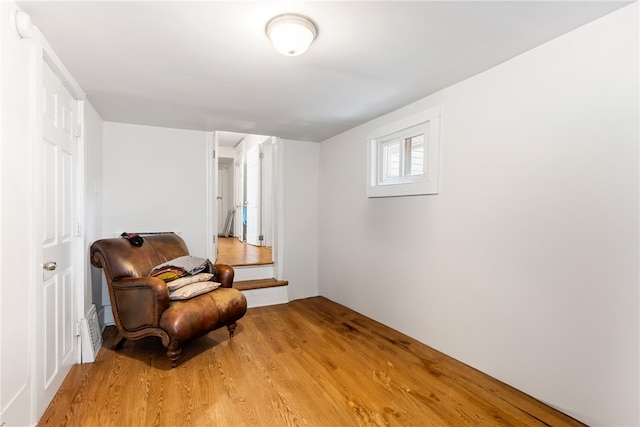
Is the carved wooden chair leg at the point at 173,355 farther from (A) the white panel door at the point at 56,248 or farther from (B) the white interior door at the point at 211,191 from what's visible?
(B) the white interior door at the point at 211,191

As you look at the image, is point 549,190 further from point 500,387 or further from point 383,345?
point 383,345

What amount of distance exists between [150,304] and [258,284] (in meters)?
1.67

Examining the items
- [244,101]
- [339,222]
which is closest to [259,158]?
[339,222]

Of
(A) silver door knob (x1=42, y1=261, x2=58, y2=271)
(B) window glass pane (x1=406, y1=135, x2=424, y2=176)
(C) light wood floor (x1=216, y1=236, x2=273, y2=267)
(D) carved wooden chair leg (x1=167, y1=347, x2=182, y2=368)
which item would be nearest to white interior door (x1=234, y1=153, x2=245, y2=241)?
(C) light wood floor (x1=216, y1=236, x2=273, y2=267)

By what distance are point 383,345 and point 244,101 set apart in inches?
96.1

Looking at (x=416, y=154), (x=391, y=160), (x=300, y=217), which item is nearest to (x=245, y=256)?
(x=300, y=217)

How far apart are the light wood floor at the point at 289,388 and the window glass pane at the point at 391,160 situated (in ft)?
5.19

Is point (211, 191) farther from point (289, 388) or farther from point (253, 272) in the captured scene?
point (289, 388)

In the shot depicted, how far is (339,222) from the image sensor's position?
391cm

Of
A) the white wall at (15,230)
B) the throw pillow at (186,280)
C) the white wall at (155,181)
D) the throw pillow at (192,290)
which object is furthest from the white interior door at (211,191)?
the white wall at (15,230)

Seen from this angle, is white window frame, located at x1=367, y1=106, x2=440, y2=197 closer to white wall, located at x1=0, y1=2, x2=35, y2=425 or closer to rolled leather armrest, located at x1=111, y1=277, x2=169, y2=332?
rolled leather armrest, located at x1=111, y1=277, x2=169, y2=332

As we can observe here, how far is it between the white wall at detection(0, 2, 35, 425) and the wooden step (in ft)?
7.41

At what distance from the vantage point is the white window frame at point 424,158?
256 cm

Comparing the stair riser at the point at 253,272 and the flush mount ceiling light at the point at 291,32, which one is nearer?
the flush mount ceiling light at the point at 291,32
